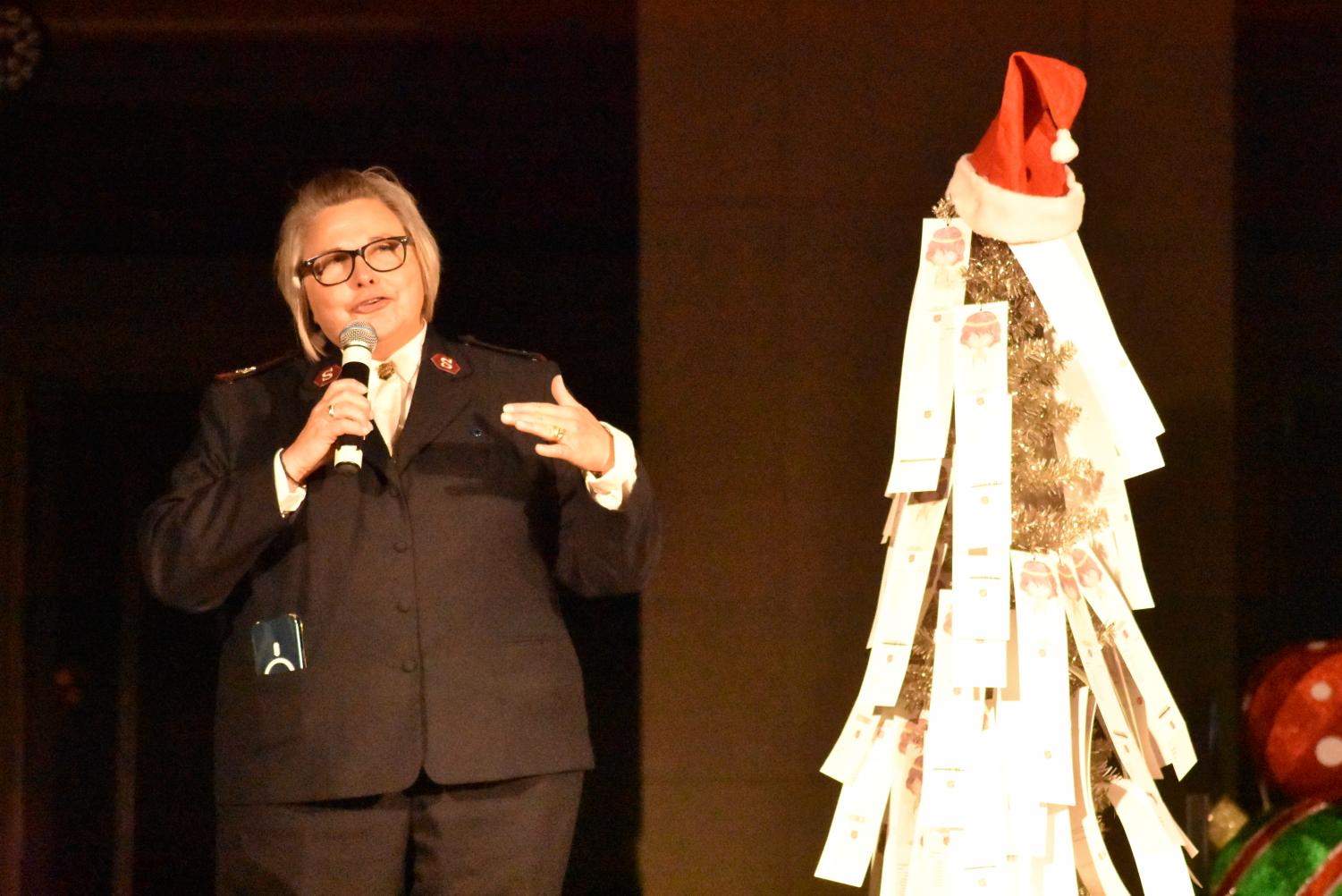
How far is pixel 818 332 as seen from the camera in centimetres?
313

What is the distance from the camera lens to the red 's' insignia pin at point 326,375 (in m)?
2.23

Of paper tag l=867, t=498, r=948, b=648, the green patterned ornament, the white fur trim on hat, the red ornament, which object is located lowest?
the green patterned ornament

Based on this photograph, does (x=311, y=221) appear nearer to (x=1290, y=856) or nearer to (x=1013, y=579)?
(x=1013, y=579)

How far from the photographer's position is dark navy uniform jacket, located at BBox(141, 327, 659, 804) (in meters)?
2.08

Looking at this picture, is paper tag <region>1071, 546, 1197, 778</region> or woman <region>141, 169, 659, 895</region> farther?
paper tag <region>1071, 546, 1197, 778</region>

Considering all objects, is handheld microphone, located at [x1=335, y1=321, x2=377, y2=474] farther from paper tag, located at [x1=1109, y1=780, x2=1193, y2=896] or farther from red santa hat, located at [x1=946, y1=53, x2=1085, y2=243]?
paper tag, located at [x1=1109, y1=780, x2=1193, y2=896]

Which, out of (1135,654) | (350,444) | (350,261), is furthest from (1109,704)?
(350,261)

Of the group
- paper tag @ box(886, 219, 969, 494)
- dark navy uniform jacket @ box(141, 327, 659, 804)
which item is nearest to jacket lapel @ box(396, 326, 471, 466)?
dark navy uniform jacket @ box(141, 327, 659, 804)

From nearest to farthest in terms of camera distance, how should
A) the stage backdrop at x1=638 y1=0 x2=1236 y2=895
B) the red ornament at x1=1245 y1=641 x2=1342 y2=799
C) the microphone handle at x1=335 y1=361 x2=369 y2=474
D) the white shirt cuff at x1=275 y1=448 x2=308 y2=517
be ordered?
the microphone handle at x1=335 y1=361 x2=369 y2=474 → the white shirt cuff at x1=275 y1=448 x2=308 y2=517 → the red ornament at x1=1245 y1=641 x2=1342 y2=799 → the stage backdrop at x1=638 y1=0 x2=1236 y2=895

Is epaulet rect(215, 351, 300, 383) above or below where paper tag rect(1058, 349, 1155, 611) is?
above

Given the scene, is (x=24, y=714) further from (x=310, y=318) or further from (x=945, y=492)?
(x=945, y=492)

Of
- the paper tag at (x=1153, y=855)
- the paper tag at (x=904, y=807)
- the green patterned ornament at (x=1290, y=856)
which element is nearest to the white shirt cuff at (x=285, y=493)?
the paper tag at (x=904, y=807)

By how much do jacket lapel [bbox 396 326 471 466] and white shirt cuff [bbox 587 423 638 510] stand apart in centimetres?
24

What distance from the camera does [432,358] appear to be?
7.39 feet
